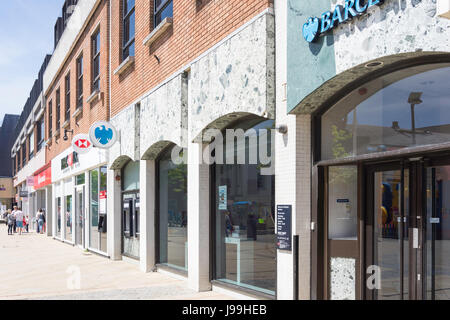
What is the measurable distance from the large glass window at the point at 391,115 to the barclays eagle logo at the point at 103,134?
9.03 metres

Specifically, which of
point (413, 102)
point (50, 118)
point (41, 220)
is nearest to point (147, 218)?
point (413, 102)

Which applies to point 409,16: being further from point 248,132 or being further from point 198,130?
point 198,130

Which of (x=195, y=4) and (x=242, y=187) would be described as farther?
(x=195, y=4)

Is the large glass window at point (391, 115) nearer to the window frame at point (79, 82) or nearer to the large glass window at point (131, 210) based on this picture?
the large glass window at point (131, 210)

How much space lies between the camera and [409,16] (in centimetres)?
492

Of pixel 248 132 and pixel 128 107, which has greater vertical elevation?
pixel 128 107

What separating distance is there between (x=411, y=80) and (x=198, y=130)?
4.59 meters

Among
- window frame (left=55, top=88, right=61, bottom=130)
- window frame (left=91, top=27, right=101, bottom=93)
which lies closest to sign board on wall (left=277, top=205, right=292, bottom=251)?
window frame (left=91, top=27, right=101, bottom=93)

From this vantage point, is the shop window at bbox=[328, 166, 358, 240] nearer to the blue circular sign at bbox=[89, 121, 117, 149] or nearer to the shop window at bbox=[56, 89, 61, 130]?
the blue circular sign at bbox=[89, 121, 117, 149]

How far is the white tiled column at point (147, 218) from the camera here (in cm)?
1213

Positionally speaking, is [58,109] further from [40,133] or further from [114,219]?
[114,219]

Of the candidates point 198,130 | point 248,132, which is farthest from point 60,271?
point 248,132

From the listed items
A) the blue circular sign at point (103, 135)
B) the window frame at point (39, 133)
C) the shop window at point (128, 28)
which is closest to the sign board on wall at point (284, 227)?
the shop window at point (128, 28)

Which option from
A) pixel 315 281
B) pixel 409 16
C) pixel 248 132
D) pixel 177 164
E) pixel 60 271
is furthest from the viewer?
pixel 60 271
